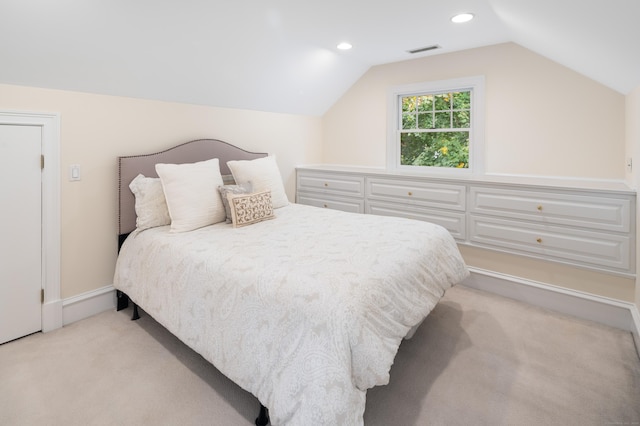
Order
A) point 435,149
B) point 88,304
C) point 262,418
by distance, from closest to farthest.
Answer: point 262,418 < point 88,304 < point 435,149

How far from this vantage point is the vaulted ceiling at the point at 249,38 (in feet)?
6.39

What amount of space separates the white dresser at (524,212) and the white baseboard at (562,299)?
13.4 inches

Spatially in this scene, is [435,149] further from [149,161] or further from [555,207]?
[149,161]

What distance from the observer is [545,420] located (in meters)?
1.71

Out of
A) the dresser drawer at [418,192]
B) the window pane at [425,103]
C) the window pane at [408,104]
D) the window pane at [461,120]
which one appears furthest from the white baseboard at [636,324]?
the window pane at [408,104]

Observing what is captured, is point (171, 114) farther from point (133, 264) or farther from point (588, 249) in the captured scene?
point (588, 249)

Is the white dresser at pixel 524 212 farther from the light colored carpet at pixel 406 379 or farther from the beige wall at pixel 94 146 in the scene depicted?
the beige wall at pixel 94 146

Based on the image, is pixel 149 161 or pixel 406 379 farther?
pixel 149 161

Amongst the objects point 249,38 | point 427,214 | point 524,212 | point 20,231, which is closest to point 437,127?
point 427,214

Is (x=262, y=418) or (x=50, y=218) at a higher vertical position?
(x=50, y=218)

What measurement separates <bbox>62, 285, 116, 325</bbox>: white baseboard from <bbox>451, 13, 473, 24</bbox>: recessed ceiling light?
3.37 meters

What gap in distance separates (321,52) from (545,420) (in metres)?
3.27

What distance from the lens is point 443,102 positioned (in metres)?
3.78

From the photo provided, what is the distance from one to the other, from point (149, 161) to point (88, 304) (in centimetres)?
119
